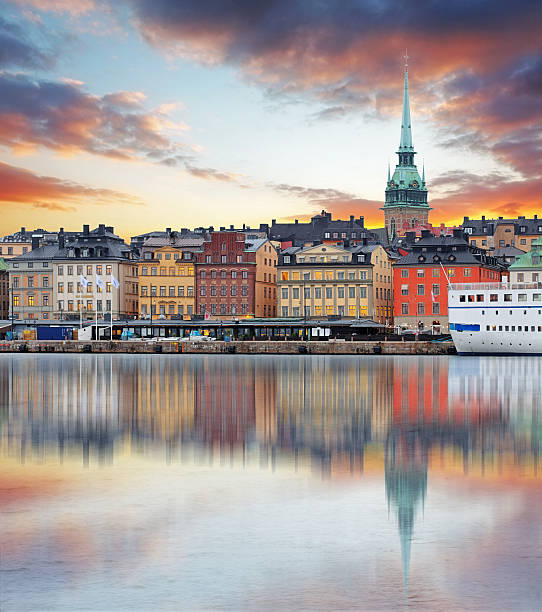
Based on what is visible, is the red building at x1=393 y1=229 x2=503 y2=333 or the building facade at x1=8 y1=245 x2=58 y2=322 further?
the building facade at x1=8 y1=245 x2=58 y2=322

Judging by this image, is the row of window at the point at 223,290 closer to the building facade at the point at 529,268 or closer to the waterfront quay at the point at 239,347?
the waterfront quay at the point at 239,347

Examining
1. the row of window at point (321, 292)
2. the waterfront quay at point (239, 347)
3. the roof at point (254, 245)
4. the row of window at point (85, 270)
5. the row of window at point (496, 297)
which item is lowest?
the waterfront quay at point (239, 347)

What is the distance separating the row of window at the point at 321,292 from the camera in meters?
138

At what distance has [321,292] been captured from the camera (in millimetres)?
139125

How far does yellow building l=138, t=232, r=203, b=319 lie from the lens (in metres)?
143

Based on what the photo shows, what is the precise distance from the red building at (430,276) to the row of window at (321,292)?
5531mm

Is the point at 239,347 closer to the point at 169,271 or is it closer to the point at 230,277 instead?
the point at 230,277

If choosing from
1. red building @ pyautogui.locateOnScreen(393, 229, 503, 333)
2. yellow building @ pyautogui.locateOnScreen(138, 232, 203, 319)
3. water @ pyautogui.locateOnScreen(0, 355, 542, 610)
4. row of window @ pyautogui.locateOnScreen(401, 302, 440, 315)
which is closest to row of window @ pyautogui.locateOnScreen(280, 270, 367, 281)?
red building @ pyautogui.locateOnScreen(393, 229, 503, 333)

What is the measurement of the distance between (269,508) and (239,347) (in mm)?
95964

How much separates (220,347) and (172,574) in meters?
101

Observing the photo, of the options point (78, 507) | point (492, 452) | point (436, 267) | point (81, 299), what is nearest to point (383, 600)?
point (78, 507)

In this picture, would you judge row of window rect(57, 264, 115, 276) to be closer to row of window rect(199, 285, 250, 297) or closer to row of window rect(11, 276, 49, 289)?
row of window rect(11, 276, 49, 289)

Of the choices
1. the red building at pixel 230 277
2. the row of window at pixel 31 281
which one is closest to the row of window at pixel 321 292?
the red building at pixel 230 277

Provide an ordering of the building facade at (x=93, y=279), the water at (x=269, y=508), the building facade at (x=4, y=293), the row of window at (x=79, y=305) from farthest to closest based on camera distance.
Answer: the building facade at (x=4, y=293) < the building facade at (x=93, y=279) < the row of window at (x=79, y=305) < the water at (x=269, y=508)
